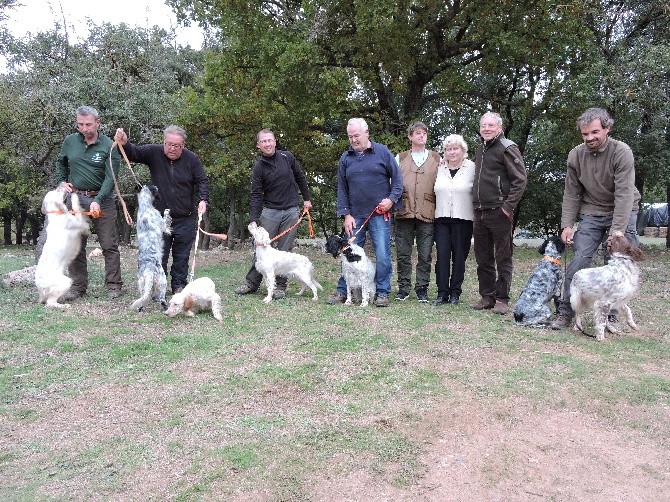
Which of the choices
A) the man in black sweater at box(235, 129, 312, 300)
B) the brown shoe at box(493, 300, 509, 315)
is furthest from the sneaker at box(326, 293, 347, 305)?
the brown shoe at box(493, 300, 509, 315)

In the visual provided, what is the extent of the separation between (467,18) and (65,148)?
901 centimetres

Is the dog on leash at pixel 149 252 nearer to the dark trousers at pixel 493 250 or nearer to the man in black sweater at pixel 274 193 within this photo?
the man in black sweater at pixel 274 193

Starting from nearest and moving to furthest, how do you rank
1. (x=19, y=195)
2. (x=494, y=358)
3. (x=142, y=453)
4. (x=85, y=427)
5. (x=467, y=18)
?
1. (x=142, y=453)
2. (x=85, y=427)
3. (x=494, y=358)
4. (x=467, y=18)
5. (x=19, y=195)

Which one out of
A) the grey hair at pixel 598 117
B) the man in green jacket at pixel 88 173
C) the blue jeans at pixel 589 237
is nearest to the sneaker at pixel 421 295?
the blue jeans at pixel 589 237

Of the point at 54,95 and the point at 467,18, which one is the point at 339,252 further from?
the point at 54,95

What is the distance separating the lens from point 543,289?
5.32 meters

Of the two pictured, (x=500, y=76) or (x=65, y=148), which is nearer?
(x=65, y=148)

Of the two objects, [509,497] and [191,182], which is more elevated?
[191,182]

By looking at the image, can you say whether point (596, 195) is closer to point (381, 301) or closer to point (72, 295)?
point (381, 301)

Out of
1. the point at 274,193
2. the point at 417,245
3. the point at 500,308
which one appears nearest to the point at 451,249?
the point at 417,245

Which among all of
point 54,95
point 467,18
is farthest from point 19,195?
point 467,18

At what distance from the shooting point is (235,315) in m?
5.82

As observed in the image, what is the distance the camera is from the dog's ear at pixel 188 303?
5547 mm

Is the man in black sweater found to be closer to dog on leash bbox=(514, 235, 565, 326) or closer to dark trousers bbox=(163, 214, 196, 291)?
dark trousers bbox=(163, 214, 196, 291)
